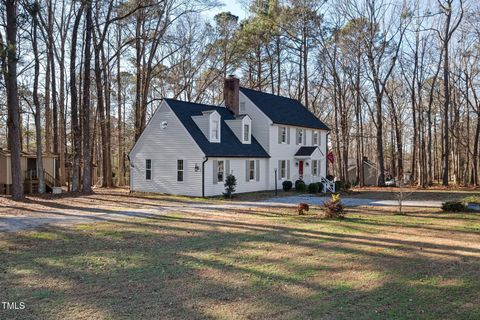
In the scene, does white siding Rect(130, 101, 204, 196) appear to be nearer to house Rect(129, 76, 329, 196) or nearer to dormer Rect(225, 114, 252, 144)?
house Rect(129, 76, 329, 196)

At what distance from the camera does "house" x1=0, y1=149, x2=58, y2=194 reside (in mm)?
23797

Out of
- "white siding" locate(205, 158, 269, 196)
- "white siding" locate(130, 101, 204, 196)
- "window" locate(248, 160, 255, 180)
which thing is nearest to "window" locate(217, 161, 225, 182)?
"white siding" locate(205, 158, 269, 196)

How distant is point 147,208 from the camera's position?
17.4m

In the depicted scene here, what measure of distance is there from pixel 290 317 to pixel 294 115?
89.9ft

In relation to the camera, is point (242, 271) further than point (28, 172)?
No

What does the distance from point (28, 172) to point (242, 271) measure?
21.6 meters

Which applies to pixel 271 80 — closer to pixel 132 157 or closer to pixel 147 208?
pixel 132 157

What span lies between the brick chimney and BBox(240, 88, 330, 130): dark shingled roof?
1.05 metres

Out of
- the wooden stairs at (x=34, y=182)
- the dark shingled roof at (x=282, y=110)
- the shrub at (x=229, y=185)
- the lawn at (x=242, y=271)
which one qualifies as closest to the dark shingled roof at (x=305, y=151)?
the dark shingled roof at (x=282, y=110)

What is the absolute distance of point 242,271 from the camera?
24.1 feet

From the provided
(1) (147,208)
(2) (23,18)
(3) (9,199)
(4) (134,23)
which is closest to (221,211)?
(1) (147,208)

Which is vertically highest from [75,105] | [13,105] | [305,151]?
[75,105]

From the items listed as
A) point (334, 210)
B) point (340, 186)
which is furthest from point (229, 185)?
point (334, 210)

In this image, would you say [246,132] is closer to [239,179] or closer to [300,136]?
[239,179]
